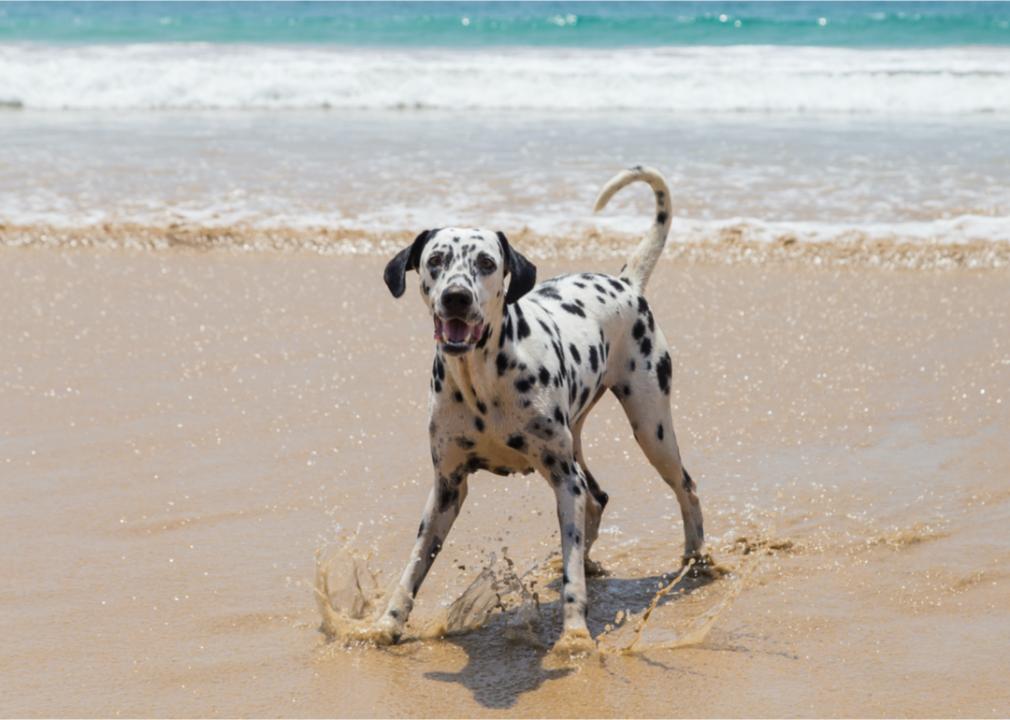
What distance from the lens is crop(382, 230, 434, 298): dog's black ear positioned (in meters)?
4.24

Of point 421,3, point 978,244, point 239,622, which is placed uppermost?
point 421,3

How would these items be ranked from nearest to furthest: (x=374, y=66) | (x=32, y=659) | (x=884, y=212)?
(x=32, y=659)
(x=884, y=212)
(x=374, y=66)

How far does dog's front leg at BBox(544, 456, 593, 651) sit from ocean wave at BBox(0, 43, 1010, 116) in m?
16.2

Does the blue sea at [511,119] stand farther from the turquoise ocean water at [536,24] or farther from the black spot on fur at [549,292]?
the black spot on fur at [549,292]

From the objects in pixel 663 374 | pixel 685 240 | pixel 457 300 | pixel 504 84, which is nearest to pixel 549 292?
pixel 663 374

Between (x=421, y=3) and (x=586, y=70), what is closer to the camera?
(x=586, y=70)

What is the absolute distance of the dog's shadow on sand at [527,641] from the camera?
418 cm

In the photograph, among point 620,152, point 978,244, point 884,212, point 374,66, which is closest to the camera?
point 978,244

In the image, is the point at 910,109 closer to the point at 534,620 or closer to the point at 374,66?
the point at 374,66

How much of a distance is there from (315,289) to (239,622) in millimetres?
4475

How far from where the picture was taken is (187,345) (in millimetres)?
7664

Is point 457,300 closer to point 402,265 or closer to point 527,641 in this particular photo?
point 402,265

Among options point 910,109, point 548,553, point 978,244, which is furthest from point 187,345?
point 910,109

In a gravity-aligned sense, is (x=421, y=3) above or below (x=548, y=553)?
above
